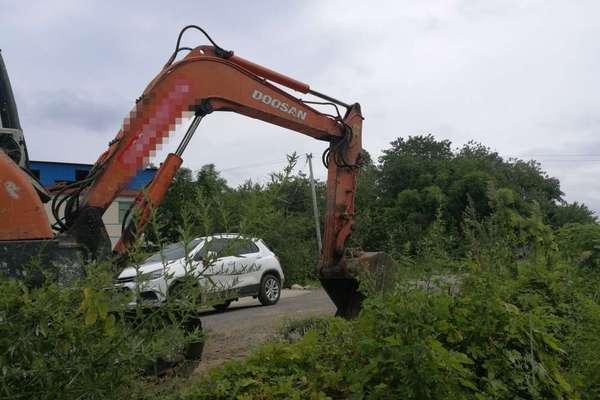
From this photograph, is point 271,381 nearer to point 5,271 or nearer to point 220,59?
point 5,271

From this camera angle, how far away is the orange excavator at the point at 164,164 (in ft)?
15.0

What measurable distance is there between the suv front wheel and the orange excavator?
6.33m

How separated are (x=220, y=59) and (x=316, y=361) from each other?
443 cm

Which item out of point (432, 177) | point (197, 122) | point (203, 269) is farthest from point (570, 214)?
point (432, 177)

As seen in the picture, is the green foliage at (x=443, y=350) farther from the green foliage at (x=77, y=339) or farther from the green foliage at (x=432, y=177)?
the green foliage at (x=432, y=177)

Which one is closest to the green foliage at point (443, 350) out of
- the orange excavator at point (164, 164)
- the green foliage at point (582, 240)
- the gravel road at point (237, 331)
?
the gravel road at point (237, 331)

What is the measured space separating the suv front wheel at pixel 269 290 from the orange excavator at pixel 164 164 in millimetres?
6329

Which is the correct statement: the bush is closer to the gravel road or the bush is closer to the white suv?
the gravel road

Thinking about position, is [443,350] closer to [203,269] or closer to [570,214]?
[203,269]

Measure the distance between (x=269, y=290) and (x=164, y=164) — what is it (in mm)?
9209

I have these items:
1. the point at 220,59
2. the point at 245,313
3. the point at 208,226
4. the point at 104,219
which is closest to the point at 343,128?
the point at 220,59

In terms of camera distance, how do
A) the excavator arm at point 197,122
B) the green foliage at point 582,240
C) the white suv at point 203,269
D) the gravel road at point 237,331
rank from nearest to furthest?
the white suv at point 203,269 < the excavator arm at point 197,122 < the green foliage at point 582,240 < the gravel road at point 237,331

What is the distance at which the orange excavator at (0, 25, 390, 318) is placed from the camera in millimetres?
4586

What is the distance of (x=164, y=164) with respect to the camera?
6516 mm
